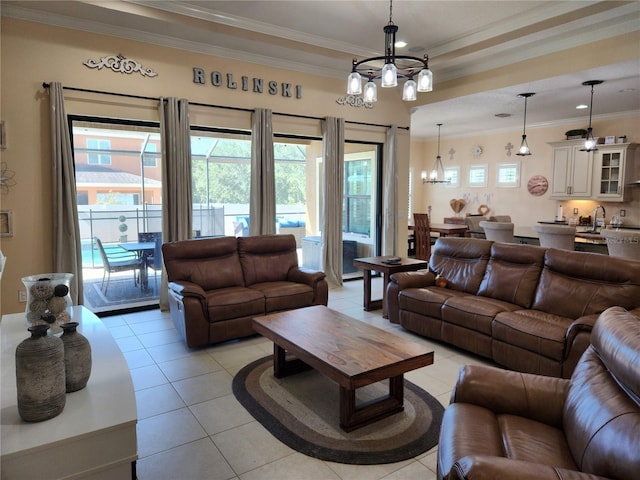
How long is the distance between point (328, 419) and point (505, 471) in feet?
5.03

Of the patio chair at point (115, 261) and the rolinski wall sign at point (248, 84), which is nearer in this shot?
the patio chair at point (115, 261)

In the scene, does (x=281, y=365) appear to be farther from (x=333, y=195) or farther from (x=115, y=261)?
(x=333, y=195)

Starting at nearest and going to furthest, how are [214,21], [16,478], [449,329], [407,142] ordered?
[16,478] < [449,329] < [214,21] < [407,142]

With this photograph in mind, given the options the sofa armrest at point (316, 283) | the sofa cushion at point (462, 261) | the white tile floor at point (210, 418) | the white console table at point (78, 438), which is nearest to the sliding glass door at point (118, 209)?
the white tile floor at point (210, 418)

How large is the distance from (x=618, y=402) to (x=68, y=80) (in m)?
5.21

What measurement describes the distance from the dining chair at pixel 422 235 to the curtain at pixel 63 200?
19.1ft

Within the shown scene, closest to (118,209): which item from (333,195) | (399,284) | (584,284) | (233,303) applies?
(233,303)

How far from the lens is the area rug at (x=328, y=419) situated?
7.79ft

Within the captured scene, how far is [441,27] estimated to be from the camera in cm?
490

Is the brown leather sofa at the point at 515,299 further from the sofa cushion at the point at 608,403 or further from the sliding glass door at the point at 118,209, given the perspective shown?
the sliding glass door at the point at 118,209

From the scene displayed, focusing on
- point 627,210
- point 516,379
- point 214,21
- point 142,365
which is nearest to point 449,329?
point 516,379

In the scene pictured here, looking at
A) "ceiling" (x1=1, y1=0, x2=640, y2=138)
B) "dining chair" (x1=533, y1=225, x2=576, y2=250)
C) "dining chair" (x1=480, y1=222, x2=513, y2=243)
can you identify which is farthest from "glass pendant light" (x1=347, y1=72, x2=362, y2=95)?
"dining chair" (x1=480, y1=222, x2=513, y2=243)

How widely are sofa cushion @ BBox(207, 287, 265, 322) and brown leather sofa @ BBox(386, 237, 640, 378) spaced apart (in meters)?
1.45

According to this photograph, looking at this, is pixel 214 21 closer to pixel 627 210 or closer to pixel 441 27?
pixel 441 27
